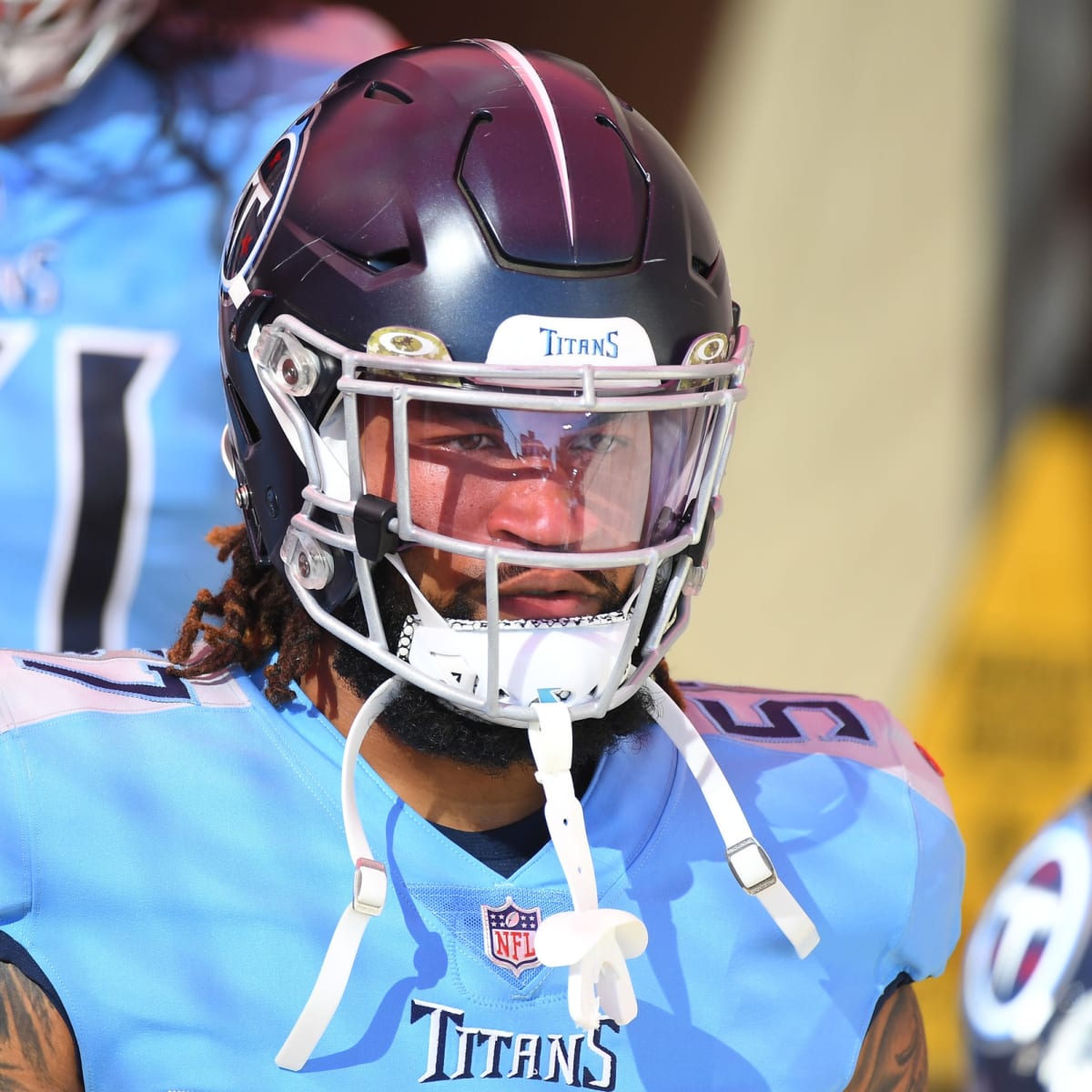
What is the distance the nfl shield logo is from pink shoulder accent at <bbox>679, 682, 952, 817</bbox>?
0.28 metres

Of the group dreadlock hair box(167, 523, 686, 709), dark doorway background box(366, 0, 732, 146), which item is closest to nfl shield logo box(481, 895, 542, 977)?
dreadlock hair box(167, 523, 686, 709)

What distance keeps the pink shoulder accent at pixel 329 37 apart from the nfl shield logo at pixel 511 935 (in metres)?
1.22

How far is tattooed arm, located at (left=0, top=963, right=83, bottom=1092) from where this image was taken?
136 cm

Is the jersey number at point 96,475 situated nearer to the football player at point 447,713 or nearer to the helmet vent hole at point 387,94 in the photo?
the football player at point 447,713

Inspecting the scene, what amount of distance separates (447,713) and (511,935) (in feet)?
0.60

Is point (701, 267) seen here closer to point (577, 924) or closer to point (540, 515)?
point (540, 515)

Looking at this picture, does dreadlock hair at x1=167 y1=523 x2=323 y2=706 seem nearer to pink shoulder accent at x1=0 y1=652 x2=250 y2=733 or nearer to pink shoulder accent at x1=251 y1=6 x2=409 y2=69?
pink shoulder accent at x1=0 y1=652 x2=250 y2=733

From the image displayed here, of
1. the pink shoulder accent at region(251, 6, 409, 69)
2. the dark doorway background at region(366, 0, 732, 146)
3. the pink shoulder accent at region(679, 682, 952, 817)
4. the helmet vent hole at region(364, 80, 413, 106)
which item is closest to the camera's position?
the helmet vent hole at region(364, 80, 413, 106)

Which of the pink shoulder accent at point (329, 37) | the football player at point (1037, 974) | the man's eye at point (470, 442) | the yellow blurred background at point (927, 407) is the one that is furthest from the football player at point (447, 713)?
the yellow blurred background at point (927, 407)

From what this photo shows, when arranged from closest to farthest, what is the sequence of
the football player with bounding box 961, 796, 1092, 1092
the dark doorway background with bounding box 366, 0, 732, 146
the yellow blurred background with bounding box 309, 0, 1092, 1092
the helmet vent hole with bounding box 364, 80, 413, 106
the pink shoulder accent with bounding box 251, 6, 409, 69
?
the football player with bounding box 961, 796, 1092, 1092
the helmet vent hole with bounding box 364, 80, 413, 106
the pink shoulder accent with bounding box 251, 6, 409, 69
the dark doorway background with bounding box 366, 0, 732, 146
the yellow blurred background with bounding box 309, 0, 1092, 1092

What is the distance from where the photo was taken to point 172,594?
2.20 meters

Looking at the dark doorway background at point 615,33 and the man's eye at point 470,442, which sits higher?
the dark doorway background at point 615,33

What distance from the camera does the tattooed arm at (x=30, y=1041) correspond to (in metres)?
1.36

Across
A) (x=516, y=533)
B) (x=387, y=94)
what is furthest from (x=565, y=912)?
(x=387, y=94)
